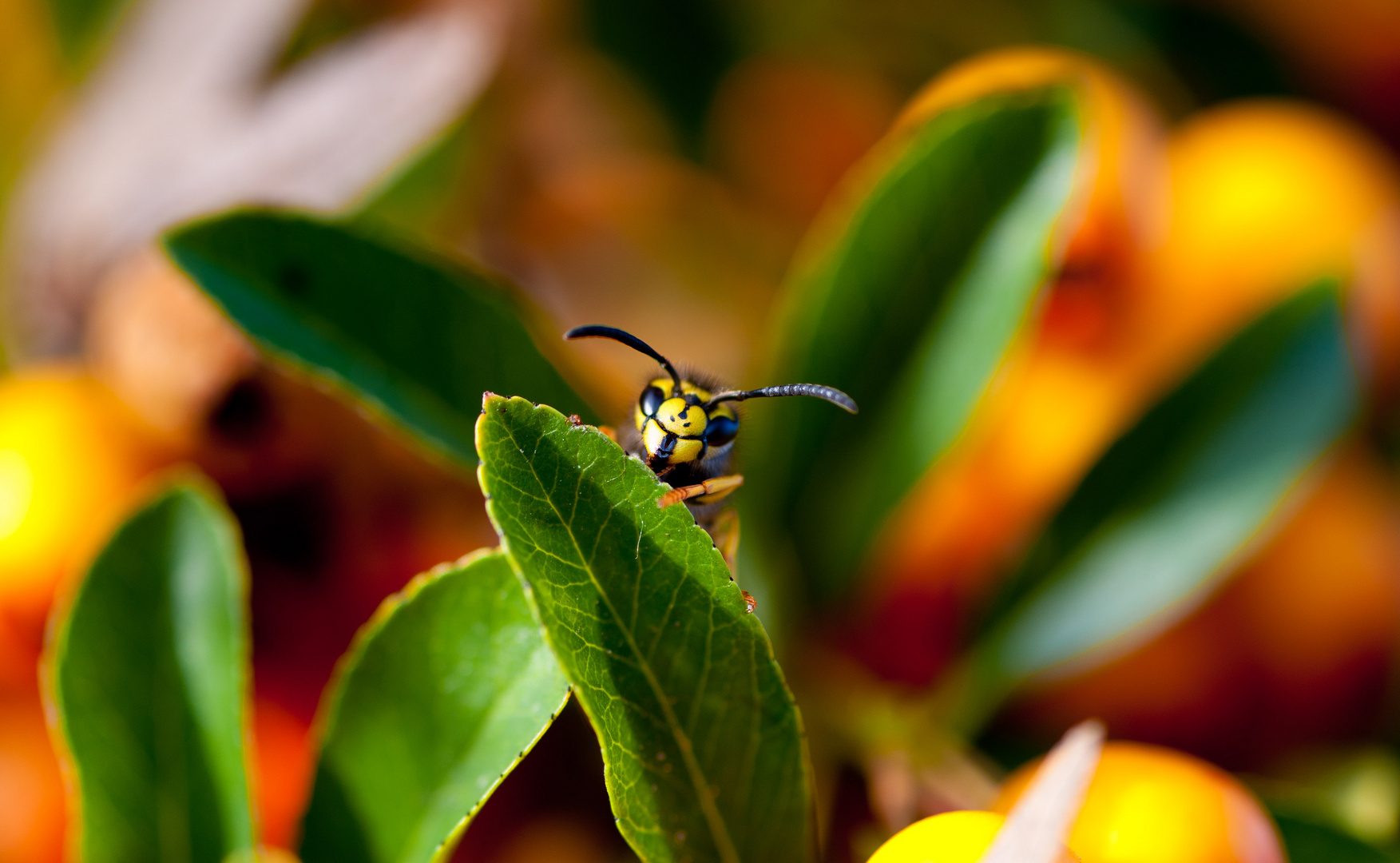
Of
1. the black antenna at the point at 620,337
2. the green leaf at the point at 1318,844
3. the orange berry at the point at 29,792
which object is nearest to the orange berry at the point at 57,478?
the orange berry at the point at 29,792

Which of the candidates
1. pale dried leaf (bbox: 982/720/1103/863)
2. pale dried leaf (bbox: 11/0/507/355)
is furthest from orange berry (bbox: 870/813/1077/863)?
pale dried leaf (bbox: 11/0/507/355)

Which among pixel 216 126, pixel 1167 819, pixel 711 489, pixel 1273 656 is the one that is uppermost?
pixel 216 126

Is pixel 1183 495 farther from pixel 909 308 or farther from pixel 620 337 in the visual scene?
pixel 620 337

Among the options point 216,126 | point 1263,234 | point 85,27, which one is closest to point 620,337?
point 1263,234

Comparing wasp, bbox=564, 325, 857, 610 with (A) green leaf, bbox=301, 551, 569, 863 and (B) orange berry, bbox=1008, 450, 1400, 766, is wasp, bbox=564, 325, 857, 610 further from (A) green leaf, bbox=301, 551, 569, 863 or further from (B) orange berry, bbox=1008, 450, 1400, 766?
(B) orange berry, bbox=1008, 450, 1400, 766

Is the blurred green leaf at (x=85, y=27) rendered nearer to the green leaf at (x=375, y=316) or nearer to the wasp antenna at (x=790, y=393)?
the green leaf at (x=375, y=316)

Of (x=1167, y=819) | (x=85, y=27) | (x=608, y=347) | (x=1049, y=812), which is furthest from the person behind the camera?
(x=85, y=27)
